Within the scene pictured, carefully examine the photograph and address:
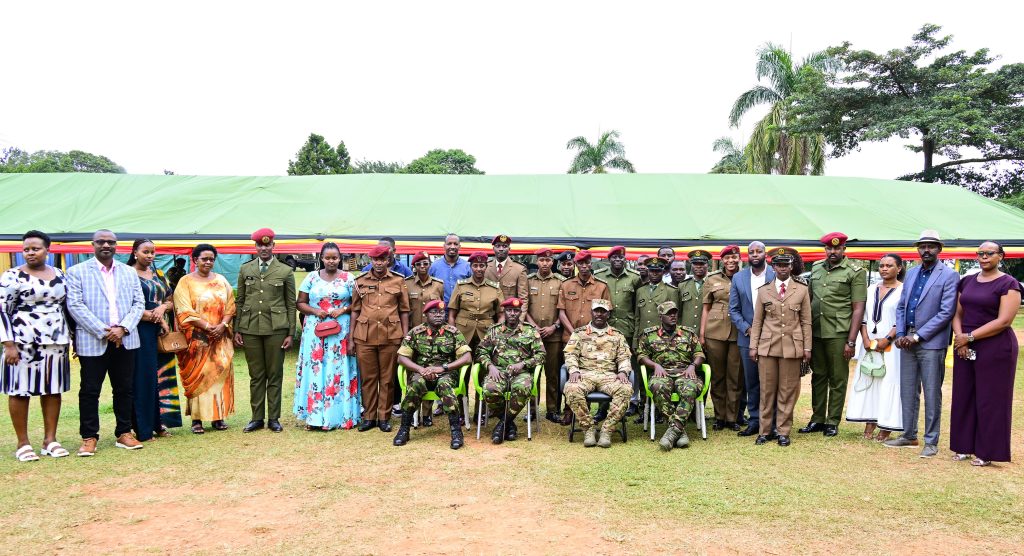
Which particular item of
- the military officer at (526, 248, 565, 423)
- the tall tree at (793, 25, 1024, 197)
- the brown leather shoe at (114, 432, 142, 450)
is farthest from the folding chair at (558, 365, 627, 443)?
the tall tree at (793, 25, 1024, 197)

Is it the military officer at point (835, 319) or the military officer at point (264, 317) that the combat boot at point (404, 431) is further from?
the military officer at point (835, 319)

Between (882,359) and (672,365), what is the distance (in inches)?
69.7

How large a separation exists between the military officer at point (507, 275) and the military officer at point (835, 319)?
2693mm

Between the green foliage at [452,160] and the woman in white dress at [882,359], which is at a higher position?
the green foliage at [452,160]

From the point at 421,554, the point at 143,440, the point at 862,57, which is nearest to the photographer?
the point at 421,554

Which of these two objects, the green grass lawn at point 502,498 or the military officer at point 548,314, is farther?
the military officer at point 548,314

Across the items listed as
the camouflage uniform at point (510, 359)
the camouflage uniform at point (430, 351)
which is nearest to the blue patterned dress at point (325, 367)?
the camouflage uniform at point (430, 351)

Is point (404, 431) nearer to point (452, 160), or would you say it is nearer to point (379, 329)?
point (379, 329)

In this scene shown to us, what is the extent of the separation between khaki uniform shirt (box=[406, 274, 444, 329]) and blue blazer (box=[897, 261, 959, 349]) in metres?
4.12

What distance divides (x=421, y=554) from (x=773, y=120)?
22.3 meters

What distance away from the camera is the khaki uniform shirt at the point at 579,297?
6.65 m

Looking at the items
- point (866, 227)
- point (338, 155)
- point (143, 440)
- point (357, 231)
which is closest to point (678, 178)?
point (866, 227)

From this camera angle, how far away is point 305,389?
6324mm

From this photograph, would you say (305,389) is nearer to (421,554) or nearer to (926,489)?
(421,554)
